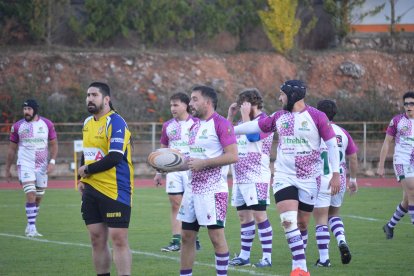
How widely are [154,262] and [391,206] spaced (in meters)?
10.8

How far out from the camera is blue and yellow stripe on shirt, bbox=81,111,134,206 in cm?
1037

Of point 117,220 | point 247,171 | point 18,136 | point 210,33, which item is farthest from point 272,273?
point 210,33

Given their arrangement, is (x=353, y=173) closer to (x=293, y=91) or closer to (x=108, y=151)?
(x=293, y=91)

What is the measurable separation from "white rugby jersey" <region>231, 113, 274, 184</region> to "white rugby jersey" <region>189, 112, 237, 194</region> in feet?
8.11

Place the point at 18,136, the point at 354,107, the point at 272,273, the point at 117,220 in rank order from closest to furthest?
the point at 117,220
the point at 272,273
the point at 18,136
the point at 354,107

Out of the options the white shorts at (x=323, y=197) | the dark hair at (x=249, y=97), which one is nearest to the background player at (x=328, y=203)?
the white shorts at (x=323, y=197)

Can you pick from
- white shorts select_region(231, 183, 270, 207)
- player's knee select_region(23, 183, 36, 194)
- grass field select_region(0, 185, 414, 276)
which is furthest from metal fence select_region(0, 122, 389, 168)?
white shorts select_region(231, 183, 270, 207)

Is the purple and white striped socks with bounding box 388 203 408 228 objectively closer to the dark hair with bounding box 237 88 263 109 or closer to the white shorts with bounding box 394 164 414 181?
the white shorts with bounding box 394 164 414 181

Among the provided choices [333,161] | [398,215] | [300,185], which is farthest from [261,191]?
[398,215]

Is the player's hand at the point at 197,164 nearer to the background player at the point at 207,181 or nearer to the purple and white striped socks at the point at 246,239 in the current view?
the background player at the point at 207,181

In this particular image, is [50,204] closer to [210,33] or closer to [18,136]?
[18,136]

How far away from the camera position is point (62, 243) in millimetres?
15719

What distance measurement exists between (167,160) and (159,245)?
198 inches

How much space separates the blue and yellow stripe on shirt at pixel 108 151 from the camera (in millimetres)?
10367
